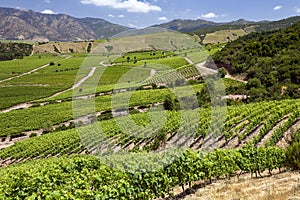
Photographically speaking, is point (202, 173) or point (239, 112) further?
point (239, 112)

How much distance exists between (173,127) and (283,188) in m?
17.9

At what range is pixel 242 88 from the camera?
55969 mm

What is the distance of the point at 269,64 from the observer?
Result: 197ft

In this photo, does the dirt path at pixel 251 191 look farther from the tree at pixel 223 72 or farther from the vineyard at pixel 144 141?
the tree at pixel 223 72

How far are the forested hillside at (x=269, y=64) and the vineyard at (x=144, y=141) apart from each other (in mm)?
2348

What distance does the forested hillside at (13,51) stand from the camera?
14750cm

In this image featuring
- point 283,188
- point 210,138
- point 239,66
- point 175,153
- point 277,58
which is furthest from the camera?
point 239,66

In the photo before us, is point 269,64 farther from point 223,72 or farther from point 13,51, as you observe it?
point 13,51

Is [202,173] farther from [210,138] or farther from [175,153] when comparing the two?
[210,138]

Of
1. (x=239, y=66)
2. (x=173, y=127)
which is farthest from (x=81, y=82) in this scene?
(x=173, y=127)

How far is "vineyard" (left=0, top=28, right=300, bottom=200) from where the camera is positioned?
8.84 meters

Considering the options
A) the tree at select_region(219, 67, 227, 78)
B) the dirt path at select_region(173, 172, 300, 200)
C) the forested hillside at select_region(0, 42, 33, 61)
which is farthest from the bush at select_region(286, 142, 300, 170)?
the forested hillside at select_region(0, 42, 33, 61)

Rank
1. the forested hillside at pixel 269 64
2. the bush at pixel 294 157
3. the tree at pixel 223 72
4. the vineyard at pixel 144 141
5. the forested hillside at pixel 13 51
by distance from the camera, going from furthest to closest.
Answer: the forested hillside at pixel 13 51 < the tree at pixel 223 72 < the forested hillside at pixel 269 64 < the bush at pixel 294 157 < the vineyard at pixel 144 141

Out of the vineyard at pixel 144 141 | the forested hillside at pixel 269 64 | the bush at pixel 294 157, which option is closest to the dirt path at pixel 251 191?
the vineyard at pixel 144 141
